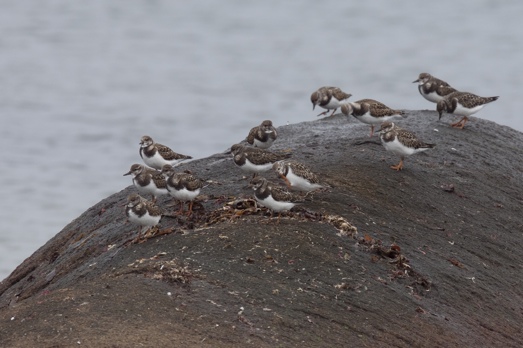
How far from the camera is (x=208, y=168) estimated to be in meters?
17.8

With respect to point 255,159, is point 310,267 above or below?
below

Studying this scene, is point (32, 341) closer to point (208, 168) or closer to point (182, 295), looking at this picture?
point (182, 295)

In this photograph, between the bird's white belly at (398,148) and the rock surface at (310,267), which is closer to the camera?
the rock surface at (310,267)

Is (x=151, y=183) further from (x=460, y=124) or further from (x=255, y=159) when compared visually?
(x=460, y=124)

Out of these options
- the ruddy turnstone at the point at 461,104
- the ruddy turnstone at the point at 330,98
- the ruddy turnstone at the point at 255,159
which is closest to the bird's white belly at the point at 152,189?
the ruddy turnstone at the point at 255,159

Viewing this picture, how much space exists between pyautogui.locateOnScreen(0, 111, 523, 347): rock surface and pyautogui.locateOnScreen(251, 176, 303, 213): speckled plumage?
0.66 ft

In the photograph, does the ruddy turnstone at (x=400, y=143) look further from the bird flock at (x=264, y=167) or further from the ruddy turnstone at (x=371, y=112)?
the ruddy turnstone at (x=371, y=112)

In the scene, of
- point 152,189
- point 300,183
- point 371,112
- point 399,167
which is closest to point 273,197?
point 300,183

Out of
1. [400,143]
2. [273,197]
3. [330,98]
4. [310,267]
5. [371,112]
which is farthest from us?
[330,98]

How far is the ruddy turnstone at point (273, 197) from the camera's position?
564 inches

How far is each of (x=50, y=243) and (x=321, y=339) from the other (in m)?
7.35

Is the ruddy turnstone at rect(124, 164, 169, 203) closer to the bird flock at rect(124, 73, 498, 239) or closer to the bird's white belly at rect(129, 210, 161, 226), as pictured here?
the bird flock at rect(124, 73, 498, 239)

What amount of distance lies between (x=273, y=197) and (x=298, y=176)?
1016 millimetres

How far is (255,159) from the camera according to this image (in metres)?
16.1
